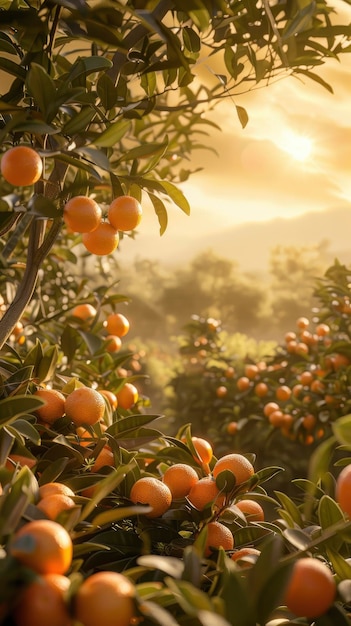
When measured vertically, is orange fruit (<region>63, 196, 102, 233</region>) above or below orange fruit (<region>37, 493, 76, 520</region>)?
above

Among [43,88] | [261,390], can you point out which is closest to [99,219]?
[43,88]

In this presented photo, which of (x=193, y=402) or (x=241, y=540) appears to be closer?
(x=241, y=540)

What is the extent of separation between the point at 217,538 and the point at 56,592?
0.29 metres

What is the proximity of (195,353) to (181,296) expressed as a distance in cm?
1111

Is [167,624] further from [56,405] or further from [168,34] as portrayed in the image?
[168,34]

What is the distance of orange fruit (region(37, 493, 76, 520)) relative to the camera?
60cm

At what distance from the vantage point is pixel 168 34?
71 cm

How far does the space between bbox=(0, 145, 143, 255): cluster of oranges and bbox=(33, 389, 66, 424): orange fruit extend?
0.22 m

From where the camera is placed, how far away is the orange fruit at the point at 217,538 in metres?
0.70

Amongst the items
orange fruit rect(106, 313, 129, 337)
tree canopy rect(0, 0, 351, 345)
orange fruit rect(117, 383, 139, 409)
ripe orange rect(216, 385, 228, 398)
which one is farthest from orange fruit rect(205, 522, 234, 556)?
ripe orange rect(216, 385, 228, 398)

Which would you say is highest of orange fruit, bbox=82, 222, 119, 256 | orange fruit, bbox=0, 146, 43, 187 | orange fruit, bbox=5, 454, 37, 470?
orange fruit, bbox=0, 146, 43, 187

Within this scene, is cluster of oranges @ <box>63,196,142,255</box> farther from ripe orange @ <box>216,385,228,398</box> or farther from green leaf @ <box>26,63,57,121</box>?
ripe orange @ <box>216,385,228,398</box>

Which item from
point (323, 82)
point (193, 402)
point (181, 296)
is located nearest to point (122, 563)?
point (323, 82)

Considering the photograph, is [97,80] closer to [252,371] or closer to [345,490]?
[345,490]
